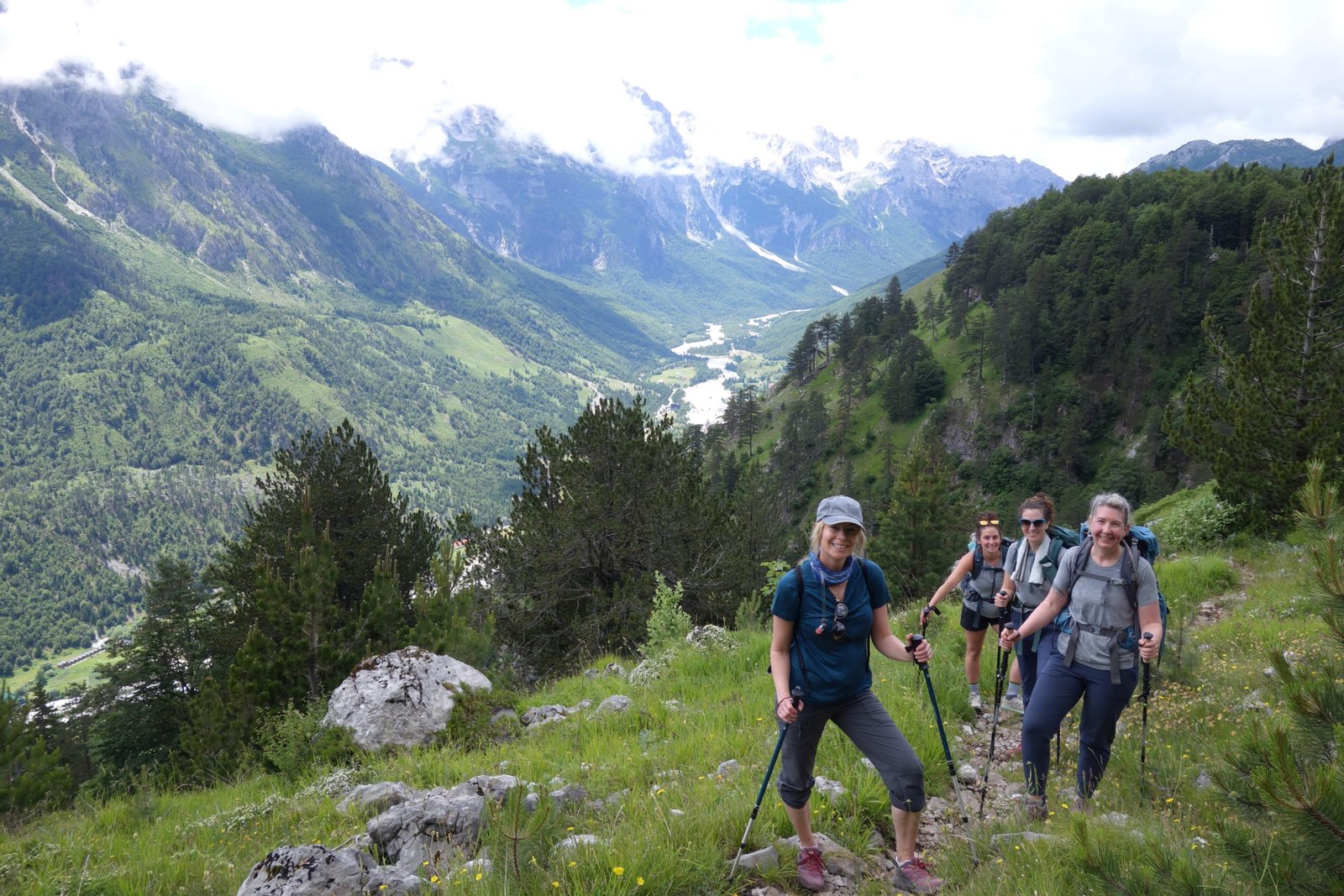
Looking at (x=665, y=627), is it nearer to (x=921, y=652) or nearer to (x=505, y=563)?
(x=921, y=652)

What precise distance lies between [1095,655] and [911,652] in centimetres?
155

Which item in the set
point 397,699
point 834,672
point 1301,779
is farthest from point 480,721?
point 1301,779

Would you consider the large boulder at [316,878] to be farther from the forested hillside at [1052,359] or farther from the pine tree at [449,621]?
the forested hillside at [1052,359]

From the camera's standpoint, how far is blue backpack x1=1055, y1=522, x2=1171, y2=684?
4520 mm

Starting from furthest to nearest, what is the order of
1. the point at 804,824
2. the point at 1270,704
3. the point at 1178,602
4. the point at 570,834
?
the point at 1178,602
the point at 1270,704
the point at 570,834
the point at 804,824

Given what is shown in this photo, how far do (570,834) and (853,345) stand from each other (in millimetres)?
100554

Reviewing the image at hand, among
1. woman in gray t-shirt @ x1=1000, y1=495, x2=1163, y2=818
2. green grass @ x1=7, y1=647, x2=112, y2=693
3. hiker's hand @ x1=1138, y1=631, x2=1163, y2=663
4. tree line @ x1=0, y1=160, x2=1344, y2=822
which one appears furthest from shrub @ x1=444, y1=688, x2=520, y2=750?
green grass @ x1=7, y1=647, x2=112, y2=693

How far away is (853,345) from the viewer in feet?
325

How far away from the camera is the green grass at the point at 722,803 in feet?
10.8

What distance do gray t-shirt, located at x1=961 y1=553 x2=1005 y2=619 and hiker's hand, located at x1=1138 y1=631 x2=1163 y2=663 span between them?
2478 millimetres

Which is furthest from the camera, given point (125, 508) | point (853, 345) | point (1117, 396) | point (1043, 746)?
point (125, 508)

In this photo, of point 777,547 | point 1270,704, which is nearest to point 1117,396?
point 777,547

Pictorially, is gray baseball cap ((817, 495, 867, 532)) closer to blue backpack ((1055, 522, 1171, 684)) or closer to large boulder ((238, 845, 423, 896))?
blue backpack ((1055, 522, 1171, 684))

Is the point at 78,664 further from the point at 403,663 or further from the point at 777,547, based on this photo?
the point at 403,663
